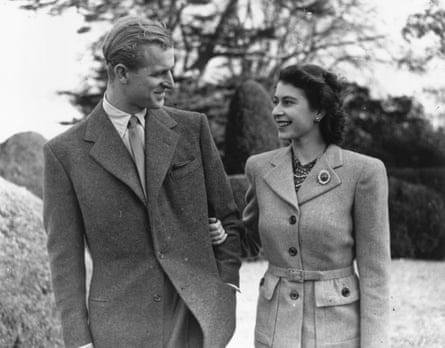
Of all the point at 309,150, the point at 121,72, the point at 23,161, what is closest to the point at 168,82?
the point at 121,72

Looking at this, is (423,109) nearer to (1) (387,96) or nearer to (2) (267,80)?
(1) (387,96)

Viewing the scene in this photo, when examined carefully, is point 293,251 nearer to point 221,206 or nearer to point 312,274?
point 312,274

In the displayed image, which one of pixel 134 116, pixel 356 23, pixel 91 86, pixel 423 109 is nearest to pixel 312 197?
pixel 134 116

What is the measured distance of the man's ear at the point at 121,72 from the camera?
229cm

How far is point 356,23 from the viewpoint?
12.7 metres

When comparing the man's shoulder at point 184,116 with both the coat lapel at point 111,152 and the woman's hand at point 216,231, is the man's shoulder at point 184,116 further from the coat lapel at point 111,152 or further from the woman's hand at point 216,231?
the woman's hand at point 216,231

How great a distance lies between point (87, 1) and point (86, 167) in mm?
8769

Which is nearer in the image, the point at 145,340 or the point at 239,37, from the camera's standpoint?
the point at 145,340

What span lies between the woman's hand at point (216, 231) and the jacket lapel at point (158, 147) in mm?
274

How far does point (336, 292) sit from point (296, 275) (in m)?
0.16

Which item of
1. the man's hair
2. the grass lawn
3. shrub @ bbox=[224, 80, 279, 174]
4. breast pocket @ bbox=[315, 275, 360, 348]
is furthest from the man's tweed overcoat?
shrub @ bbox=[224, 80, 279, 174]

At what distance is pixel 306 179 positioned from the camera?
251 cm

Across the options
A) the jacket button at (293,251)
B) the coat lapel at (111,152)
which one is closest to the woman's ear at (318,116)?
the jacket button at (293,251)

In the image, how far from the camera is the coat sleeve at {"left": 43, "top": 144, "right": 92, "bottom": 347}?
7.61 feet
